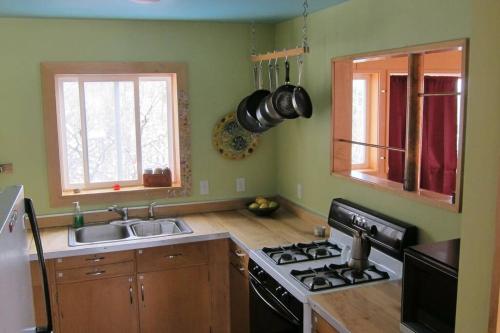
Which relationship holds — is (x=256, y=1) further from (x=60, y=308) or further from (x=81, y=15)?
(x=60, y=308)

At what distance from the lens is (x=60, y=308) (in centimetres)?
295

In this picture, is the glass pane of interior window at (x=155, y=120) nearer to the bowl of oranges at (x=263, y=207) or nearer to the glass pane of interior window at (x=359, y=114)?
the bowl of oranges at (x=263, y=207)

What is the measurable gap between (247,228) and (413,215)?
1193 mm

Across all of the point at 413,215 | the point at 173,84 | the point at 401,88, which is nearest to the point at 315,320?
the point at 413,215

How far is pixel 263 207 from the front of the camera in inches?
136

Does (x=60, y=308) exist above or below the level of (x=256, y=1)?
below

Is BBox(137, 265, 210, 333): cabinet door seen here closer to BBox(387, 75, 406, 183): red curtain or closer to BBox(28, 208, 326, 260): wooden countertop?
BBox(28, 208, 326, 260): wooden countertop

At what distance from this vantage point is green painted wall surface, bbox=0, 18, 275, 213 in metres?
3.16

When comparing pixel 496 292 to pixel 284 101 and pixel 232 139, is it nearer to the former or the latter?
pixel 284 101

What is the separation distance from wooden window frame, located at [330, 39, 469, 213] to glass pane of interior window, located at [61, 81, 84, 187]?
1.75 m

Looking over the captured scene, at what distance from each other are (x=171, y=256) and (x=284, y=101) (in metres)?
1.18

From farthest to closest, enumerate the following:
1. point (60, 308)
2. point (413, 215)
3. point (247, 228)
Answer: point (247, 228) < point (60, 308) < point (413, 215)

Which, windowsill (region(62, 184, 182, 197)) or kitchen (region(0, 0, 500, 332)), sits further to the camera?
windowsill (region(62, 184, 182, 197))

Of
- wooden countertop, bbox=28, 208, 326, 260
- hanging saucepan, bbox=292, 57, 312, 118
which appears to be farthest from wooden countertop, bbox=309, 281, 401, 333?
hanging saucepan, bbox=292, 57, 312, 118
